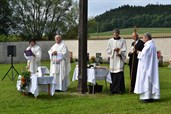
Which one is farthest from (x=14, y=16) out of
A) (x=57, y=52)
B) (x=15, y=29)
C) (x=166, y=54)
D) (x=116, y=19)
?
(x=57, y=52)

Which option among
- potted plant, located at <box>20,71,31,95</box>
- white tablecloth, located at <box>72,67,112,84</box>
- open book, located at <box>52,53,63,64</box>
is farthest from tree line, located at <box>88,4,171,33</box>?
potted plant, located at <box>20,71,31,95</box>

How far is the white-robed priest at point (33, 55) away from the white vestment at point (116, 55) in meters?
3.16

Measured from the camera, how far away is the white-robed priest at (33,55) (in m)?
16.0

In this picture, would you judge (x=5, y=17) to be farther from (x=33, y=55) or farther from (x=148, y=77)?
(x=148, y=77)

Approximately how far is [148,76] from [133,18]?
45.9m

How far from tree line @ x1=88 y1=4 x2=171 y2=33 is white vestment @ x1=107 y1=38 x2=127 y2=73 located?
3743 cm

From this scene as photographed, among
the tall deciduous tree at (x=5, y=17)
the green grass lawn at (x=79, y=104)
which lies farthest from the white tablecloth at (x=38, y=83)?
the tall deciduous tree at (x=5, y=17)

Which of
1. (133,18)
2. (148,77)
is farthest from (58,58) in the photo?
(133,18)

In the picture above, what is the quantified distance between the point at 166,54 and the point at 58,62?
2255 centimetres

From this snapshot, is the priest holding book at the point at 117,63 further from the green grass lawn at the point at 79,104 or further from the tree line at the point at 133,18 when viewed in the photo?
the tree line at the point at 133,18

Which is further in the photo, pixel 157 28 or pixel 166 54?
pixel 157 28

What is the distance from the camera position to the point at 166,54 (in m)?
35.8

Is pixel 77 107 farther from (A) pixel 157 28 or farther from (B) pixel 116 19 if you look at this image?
(B) pixel 116 19

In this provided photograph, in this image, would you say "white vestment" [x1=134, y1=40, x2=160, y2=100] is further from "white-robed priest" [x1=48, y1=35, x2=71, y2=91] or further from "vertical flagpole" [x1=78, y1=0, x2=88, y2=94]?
"white-robed priest" [x1=48, y1=35, x2=71, y2=91]
